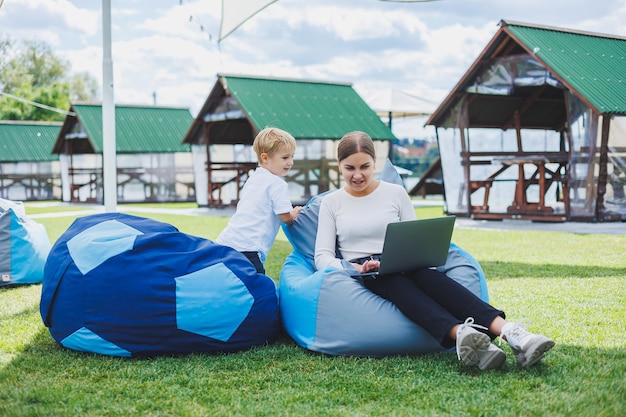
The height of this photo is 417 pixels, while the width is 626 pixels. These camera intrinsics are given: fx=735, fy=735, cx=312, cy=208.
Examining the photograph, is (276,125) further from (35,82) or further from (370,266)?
(35,82)

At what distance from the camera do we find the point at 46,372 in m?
3.52

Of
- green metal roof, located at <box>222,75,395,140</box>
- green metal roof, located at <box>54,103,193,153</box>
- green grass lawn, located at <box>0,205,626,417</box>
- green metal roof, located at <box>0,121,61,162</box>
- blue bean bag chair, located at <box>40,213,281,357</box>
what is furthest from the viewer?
green metal roof, located at <box>0,121,61,162</box>

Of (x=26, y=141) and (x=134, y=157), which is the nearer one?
(x=134, y=157)

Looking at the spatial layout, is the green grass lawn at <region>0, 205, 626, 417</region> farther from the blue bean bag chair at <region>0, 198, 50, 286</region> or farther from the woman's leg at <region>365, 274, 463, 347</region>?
the blue bean bag chair at <region>0, 198, 50, 286</region>

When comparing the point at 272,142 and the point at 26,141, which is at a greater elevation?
the point at 272,142

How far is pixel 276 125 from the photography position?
16.7 metres

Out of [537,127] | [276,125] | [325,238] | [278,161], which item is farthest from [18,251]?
[537,127]

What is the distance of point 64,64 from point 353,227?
48693 millimetres

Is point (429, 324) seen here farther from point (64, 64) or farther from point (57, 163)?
point (64, 64)

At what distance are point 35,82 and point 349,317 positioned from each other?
48.2m

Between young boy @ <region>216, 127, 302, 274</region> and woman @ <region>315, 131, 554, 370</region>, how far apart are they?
42 cm

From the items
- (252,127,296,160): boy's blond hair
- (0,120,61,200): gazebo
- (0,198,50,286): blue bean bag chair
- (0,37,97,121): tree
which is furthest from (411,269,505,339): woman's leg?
(0,37,97,121): tree

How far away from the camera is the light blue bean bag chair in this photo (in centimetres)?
366

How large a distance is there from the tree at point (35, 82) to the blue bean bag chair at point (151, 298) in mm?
34031
